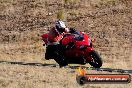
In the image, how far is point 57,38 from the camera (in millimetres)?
14781

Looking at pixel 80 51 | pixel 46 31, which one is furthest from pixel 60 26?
pixel 46 31

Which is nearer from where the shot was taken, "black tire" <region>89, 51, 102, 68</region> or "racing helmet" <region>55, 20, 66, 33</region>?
"racing helmet" <region>55, 20, 66, 33</region>

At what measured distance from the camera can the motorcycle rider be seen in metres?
14.1

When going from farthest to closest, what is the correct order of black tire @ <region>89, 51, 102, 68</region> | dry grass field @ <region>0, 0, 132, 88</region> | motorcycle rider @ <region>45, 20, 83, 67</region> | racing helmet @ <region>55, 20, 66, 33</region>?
dry grass field @ <region>0, 0, 132, 88</region>
black tire @ <region>89, 51, 102, 68</region>
motorcycle rider @ <region>45, 20, 83, 67</region>
racing helmet @ <region>55, 20, 66, 33</region>

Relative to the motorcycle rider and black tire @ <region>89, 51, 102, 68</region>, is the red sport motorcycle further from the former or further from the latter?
the motorcycle rider

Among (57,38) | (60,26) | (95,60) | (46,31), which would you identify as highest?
(60,26)

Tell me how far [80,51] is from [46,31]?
836 inches

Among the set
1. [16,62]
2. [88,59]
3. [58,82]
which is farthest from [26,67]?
[88,59]

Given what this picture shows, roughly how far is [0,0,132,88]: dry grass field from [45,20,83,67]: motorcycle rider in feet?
22.5

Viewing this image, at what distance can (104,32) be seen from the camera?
3516 cm

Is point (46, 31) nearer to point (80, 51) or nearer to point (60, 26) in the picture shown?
point (80, 51)

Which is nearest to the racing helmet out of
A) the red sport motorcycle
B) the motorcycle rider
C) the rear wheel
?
the motorcycle rider

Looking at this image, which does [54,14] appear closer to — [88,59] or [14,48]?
[14,48]

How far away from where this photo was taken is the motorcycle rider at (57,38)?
46.4ft
